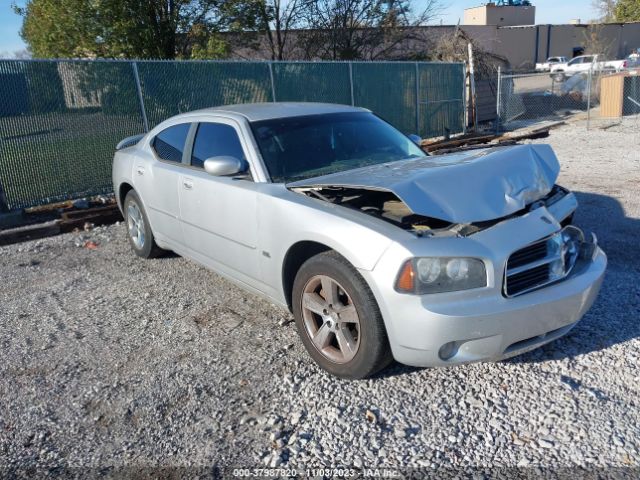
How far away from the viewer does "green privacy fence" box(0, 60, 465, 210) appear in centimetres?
797

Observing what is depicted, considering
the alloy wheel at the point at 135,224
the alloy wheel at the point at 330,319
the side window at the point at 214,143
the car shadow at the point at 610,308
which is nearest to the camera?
the alloy wheel at the point at 330,319

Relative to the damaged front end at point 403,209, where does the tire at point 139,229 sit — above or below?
below


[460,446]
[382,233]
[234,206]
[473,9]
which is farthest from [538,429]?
[473,9]

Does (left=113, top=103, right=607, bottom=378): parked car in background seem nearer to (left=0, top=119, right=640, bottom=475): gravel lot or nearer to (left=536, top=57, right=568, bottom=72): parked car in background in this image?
(left=0, top=119, right=640, bottom=475): gravel lot

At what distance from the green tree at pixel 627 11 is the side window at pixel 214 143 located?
64.5 m

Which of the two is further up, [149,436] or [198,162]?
[198,162]

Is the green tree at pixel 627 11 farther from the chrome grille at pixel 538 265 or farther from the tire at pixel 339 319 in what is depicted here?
the tire at pixel 339 319

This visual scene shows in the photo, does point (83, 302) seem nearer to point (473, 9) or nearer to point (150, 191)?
point (150, 191)

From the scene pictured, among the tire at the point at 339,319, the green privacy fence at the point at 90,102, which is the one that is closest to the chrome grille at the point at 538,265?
the tire at the point at 339,319

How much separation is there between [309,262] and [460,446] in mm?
1337

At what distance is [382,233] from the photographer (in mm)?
3006

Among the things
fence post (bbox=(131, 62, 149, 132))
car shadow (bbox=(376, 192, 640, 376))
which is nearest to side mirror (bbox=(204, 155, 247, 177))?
car shadow (bbox=(376, 192, 640, 376))

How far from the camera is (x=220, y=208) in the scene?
4.25m

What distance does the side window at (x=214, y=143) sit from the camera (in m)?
4.34
